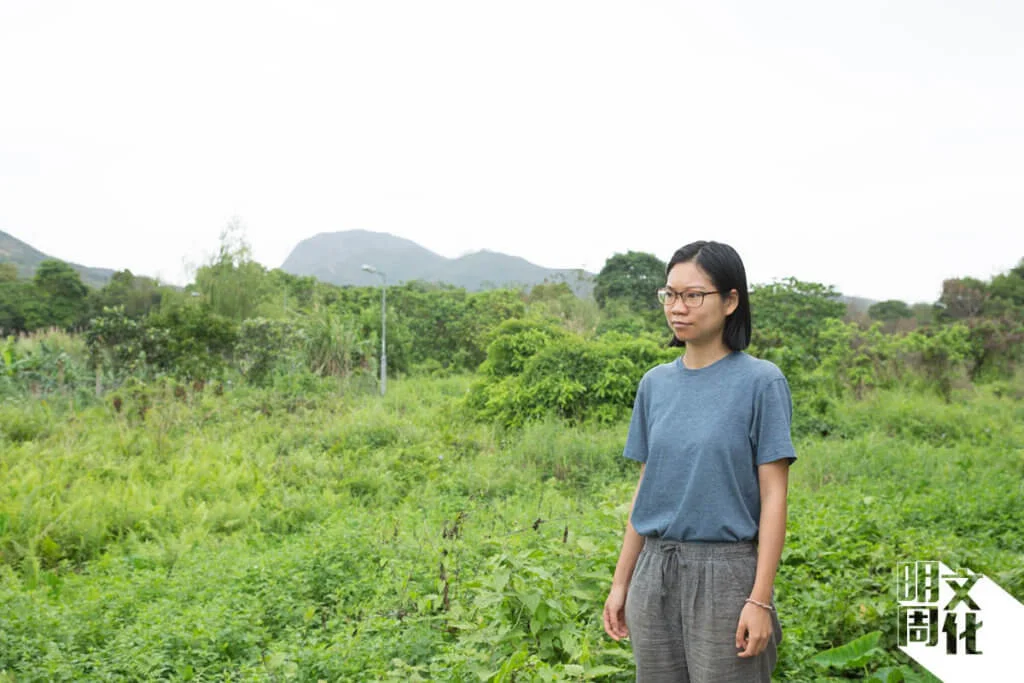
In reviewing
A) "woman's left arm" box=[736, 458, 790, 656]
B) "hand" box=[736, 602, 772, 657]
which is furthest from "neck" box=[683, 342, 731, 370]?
"hand" box=[736, 602, 772, 657]

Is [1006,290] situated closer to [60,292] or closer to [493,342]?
[493,342]

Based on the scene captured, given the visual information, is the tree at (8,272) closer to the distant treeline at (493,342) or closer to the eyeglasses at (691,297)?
the distant treeline at (493,342)

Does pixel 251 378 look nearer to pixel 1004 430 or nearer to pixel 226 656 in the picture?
pixel 226 656

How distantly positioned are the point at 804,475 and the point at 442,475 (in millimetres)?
3873

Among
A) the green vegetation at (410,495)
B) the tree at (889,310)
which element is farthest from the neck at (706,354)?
the tree at (889,310)

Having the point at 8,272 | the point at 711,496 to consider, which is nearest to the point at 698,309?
the point at 711,496

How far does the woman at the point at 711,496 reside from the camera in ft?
6.55

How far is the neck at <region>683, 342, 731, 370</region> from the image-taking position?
2.18 metres

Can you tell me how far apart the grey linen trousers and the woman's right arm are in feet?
0.26

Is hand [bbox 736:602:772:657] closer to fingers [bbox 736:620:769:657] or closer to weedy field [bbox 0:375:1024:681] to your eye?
fingers [bbox 736:620:769:657]

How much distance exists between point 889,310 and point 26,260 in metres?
39.7

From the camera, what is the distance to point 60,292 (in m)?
30.4

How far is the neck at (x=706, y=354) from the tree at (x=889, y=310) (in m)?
38.9

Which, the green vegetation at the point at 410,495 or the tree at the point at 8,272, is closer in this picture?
the green vegetation at the point at 410,495
